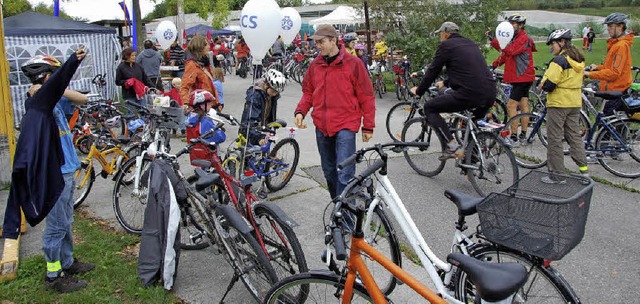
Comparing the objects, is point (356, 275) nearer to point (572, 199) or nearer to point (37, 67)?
point (572, 199)

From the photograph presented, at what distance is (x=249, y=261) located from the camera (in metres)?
3.55

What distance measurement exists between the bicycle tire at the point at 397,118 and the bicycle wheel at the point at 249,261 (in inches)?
187

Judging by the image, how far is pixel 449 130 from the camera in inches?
239

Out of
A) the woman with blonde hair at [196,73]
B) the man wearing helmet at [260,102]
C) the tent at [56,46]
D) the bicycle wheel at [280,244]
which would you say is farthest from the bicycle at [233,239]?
the tent at [56,46]

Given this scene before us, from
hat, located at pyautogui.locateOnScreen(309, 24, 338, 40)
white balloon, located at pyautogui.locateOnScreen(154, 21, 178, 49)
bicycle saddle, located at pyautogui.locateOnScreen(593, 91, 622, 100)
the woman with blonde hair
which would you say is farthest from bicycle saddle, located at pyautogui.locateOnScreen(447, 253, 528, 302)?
white balloon, located at pyautogui.locateOnScreen(154, 21, 178, 49)

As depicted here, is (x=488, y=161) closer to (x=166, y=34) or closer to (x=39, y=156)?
(x=39, y=156)

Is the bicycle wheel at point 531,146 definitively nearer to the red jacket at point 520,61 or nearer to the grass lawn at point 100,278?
the red jacket at point 520,61

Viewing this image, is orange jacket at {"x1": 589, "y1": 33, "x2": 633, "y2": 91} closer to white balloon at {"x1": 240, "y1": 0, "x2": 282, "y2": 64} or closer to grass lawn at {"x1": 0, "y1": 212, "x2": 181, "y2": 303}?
white balloon at {"x1": 240, "y1": 0, "x2": 282, "y2": 64}

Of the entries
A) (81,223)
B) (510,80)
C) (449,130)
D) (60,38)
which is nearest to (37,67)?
(81,223)

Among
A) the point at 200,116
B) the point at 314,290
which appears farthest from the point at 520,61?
the point at 314,290

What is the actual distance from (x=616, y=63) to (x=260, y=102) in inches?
188

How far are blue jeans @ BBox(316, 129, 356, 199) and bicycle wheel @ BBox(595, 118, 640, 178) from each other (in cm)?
380

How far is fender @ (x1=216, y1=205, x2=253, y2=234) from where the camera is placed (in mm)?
3465

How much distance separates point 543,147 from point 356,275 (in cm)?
607
